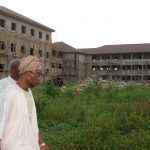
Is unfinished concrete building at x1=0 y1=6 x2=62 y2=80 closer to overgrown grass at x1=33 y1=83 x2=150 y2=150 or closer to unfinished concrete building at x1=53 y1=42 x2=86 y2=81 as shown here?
unfinished concrete building at x1=53 y1=42 x2=86 y2=81

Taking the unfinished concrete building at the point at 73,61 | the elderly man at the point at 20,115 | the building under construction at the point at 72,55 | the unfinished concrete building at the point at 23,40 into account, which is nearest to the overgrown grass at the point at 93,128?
the elderly man at the point at 20,115

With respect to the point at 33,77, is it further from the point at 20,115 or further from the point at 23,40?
the point at 23,40

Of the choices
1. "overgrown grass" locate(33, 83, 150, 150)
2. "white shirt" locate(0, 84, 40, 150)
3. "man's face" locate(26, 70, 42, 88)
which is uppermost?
"man's face" locate(26, 70, 42, 88)

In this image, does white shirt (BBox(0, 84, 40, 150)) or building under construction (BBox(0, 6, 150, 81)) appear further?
building under construction (BBox(0, 6, 150, 81))

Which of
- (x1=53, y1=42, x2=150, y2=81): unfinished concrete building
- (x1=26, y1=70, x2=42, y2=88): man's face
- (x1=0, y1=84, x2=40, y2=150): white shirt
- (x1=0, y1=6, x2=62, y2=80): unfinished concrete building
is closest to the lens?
(x1=0, y1=84, x2=40, y2=150): white shirt

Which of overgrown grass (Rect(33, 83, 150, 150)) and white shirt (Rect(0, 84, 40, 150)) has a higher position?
white shirt (Rect(0, 84, 40, 150))

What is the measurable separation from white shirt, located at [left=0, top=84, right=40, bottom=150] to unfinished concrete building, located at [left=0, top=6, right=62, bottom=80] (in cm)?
3101

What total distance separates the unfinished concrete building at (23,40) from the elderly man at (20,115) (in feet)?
101

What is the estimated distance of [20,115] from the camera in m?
3.31

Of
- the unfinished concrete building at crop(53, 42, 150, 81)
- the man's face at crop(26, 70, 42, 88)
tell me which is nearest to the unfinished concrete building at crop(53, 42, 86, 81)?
the unfinished concrete building at crop(53, 42, 150, 81)

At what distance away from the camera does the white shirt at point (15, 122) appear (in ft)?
10.7

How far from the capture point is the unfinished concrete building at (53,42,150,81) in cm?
5384

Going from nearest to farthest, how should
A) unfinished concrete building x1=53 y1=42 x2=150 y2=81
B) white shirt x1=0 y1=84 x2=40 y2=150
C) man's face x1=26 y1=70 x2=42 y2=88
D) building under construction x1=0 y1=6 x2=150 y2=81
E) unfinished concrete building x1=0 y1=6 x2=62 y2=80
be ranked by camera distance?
white shirt x1=0 y1=84 x2=40 y2=150 < man's face x1=26 y1=70 x2=42 y2=88 < unfinished concrete building x1=0 y1=6 x2=62 y2=80 < building under construction x1=0 y1=6 x2=150 y2=81 < unfinished concrete building x1=53 y1=42 x2=150 y2=81

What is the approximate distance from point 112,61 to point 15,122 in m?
52.7
